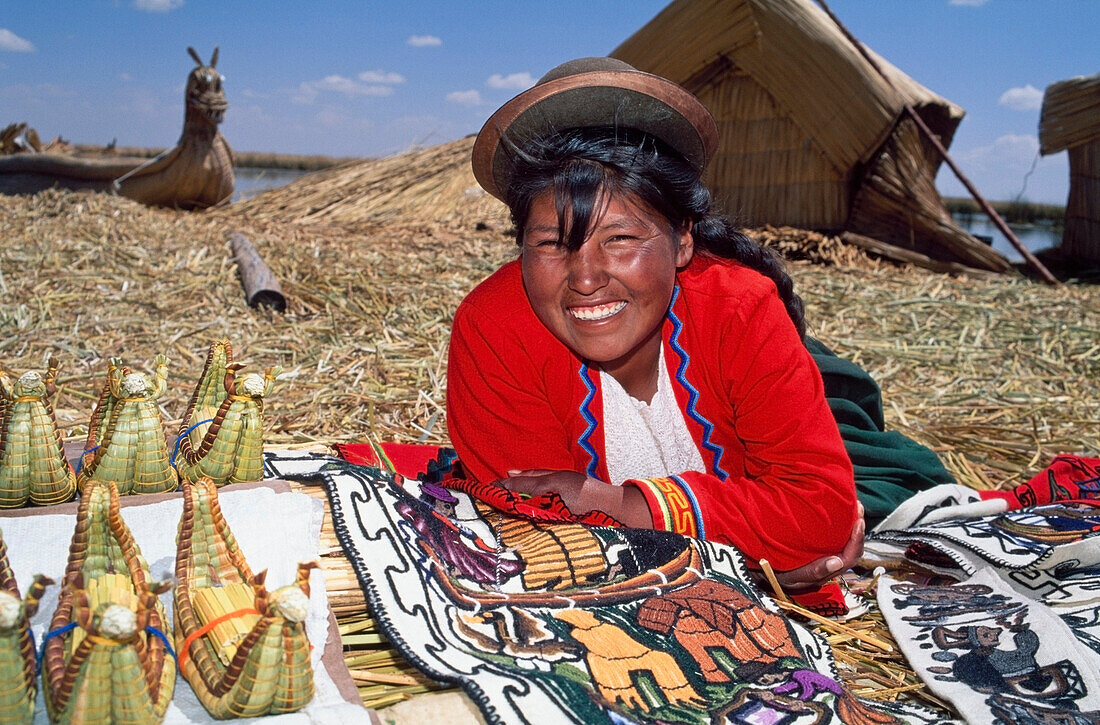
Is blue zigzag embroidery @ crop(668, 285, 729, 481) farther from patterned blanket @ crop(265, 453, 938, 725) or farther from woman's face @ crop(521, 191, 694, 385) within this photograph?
patterned blanket @ crop(265, 453, 938, 725)

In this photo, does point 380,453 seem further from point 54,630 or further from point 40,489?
point 54,630

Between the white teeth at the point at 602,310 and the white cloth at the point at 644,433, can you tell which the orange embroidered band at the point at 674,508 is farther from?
the white teeth at the point at 602,310

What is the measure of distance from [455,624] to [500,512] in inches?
19.3

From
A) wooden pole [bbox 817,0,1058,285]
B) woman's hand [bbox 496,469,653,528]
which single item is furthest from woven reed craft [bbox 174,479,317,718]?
wooden pole [bbox 817,0,1058,285]

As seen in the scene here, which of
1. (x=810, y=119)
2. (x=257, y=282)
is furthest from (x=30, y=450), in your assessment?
(x=810, y=119)

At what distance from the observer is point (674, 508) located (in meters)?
1.74

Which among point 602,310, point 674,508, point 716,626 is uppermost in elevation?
point 602,310

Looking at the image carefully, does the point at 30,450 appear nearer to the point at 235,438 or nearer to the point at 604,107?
the point at 235,438

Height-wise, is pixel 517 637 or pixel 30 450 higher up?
→ pixel 30 450

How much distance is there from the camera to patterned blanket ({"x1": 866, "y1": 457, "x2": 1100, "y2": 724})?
1482 millimetres

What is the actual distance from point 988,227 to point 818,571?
1871 centimetres

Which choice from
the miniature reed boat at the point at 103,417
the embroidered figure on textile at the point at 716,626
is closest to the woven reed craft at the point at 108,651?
the miniature reed boat at the point at 103,417

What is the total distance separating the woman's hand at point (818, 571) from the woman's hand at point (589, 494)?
346 mm

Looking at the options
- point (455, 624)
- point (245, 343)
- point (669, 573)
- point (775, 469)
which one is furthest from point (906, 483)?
point (245, 343)
